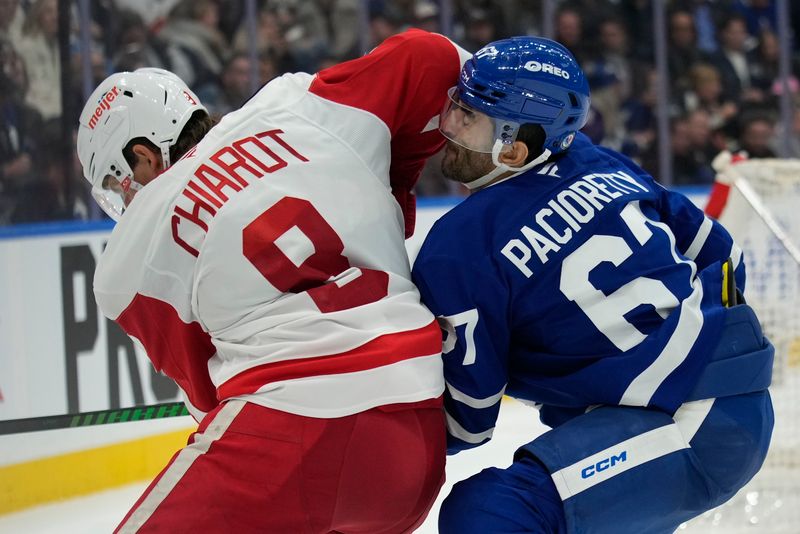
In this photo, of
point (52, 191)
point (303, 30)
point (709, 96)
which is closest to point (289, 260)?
point (52, 191)

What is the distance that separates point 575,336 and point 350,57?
3270 millimetres

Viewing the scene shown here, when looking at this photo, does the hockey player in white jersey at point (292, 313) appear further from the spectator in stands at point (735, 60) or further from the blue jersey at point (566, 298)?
the spectator in stands at point (735, 60)

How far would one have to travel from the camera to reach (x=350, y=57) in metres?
4.81

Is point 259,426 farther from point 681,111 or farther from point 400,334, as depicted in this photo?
point 681,111

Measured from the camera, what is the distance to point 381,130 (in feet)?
5.87

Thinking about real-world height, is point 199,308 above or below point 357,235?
below

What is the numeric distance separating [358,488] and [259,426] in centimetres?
17

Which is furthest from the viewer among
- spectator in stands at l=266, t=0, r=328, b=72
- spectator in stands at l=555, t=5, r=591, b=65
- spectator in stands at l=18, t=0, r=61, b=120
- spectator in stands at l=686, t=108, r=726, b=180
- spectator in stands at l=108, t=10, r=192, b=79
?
spectator in stands at l=686, t=108, r=726, b=180

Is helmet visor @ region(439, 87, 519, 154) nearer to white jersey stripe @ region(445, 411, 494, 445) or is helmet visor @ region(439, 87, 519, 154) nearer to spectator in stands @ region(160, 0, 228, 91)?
white jersey stripe @ region(445, 411, 494, 445)

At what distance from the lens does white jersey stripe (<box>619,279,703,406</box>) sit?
5.61 ft

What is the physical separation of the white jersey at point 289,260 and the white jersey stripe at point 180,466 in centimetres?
4

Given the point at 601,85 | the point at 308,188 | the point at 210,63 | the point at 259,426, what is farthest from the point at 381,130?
the point at 601,85

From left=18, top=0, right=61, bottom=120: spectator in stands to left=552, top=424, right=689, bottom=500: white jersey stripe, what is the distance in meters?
2.55

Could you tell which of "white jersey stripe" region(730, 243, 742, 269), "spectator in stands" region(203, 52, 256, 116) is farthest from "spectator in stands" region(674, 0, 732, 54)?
"white jersey stripe" region(730, 243, 742, 269)
